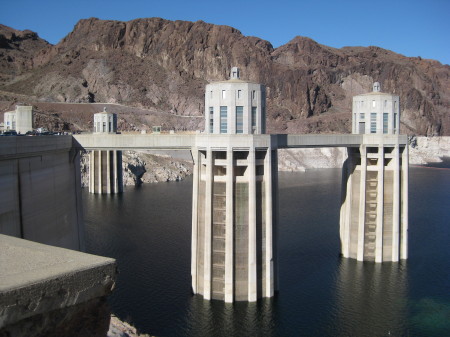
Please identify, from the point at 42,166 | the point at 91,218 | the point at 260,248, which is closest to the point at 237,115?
the point at 260,248

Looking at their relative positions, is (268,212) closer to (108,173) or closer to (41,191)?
(41,191)

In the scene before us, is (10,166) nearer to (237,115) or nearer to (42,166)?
(42,166)

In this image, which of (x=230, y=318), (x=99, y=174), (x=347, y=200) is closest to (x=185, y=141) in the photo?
(x=230, y=318)

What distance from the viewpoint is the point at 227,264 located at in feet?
104

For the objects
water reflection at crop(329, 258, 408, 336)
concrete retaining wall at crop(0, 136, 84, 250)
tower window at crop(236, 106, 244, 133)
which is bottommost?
water reflection at crop(329, 258, 408, 336)

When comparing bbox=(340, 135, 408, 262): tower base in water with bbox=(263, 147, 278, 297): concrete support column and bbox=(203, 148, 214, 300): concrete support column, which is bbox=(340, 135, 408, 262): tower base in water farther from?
bbox=(203, 148, 214, 300): concrete support column

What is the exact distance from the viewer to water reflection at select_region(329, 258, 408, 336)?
3019 cm

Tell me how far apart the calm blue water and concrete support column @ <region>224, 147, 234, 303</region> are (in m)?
1.21

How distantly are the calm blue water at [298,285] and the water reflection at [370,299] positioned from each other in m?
0.07

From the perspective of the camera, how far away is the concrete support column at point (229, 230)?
3111 cm

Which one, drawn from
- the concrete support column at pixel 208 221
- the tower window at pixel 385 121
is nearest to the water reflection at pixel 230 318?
the concrete support column at pixel 208 221

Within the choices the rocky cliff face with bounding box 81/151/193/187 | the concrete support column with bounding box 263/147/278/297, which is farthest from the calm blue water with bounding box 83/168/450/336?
the rocky cliff face with bounding box 81/151/193/187

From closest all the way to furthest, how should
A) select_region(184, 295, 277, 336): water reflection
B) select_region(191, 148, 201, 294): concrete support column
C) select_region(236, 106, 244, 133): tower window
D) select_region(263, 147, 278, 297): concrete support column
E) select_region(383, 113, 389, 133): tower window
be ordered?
select_region(184, 295, 277, 336): water reflection < select_region(236, 106, 244, 133): tower window < select_region(263, 147, 278, 297): concrete support column < select_region(191, 148, 201, 294): concrete support column < select_region(383, 113, 389, 133): tower window

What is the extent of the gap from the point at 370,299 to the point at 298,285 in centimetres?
523
